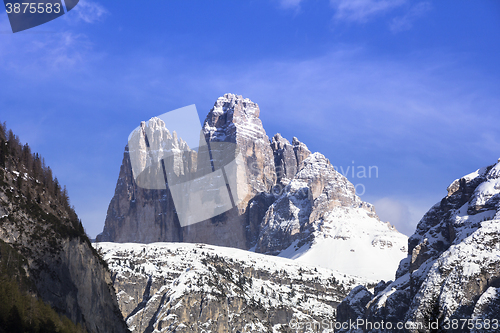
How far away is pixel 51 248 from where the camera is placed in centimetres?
11906

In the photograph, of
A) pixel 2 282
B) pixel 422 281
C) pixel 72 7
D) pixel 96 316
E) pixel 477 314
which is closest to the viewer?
pixel 2 282

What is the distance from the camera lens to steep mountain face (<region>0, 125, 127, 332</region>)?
370ft

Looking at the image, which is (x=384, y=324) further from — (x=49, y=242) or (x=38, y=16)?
(x=38, y=16)

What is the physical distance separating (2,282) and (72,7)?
47.2m

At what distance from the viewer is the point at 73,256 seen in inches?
4968

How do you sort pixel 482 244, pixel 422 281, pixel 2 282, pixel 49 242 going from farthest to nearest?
pixel 422 281 < pixel 482 244 < pixel 49 242 < pixel 2 282

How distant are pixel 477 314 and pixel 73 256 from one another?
326 feet

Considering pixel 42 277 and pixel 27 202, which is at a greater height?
pixel 27 202

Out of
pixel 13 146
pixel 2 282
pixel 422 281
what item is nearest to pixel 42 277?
pixel 2 282

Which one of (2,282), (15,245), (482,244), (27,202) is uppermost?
(482,244)

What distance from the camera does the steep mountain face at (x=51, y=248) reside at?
370ft

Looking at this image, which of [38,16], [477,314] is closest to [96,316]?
[38,16]

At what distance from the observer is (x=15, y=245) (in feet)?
364

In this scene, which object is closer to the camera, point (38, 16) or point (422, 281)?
point (38, 16)
